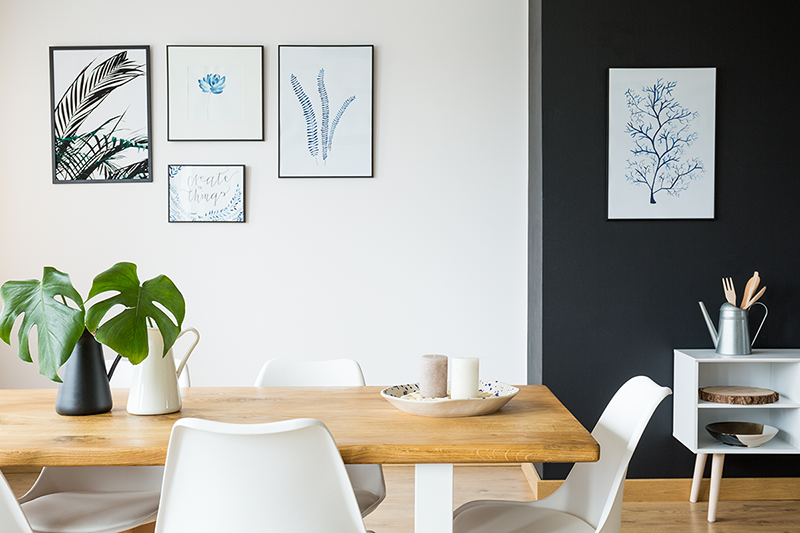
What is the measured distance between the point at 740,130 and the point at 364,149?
1.79m

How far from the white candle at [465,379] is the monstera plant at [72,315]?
71cm

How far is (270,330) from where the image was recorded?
3.38 m

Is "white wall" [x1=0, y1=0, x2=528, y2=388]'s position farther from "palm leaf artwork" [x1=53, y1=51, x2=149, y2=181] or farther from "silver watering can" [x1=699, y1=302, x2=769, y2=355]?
"silver watering can" [x1=699, y1=302, x2=769, y2=355]

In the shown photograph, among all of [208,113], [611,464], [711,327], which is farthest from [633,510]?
[208,113]

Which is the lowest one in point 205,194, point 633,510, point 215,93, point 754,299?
point 633,510

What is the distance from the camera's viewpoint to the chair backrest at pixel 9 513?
1.24 meters

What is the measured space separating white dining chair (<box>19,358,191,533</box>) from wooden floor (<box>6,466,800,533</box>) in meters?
1.04

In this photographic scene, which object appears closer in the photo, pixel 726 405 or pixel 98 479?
pixel 98 479

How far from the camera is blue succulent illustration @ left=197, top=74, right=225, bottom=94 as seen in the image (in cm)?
331

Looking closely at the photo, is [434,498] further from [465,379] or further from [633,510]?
[633,510]

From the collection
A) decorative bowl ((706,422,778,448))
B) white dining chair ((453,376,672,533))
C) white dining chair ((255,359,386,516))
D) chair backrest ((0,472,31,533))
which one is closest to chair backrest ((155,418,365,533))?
chair backrest ((0,472,31,533))

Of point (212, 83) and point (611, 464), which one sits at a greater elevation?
point (212, 83)

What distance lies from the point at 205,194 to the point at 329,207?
0.65 metres

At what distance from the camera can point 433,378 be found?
166 cm
